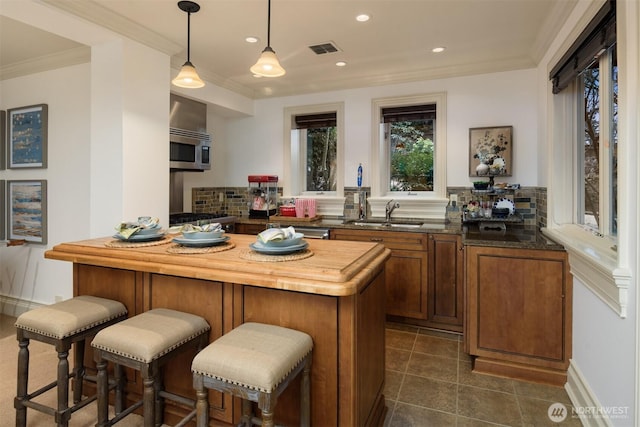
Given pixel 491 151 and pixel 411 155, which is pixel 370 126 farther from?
pixel 491 151

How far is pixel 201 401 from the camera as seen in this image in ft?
4.52

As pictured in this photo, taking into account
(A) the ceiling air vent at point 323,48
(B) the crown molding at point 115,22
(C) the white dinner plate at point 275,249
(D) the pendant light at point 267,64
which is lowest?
(C) the white dinner plate at point 275,249

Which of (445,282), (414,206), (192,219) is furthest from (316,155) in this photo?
(445,282)

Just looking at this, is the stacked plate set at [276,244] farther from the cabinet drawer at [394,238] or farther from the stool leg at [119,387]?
the cabinet drawer at [394,238]

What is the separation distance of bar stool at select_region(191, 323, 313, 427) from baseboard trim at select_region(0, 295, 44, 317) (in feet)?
10.8

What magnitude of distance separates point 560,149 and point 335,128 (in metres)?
2.41

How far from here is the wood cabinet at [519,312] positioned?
7.75ft

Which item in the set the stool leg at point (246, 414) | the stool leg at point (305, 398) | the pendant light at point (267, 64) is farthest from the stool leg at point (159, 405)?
the pendant light at point (267, 64)

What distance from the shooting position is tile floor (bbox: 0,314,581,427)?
2.03 m

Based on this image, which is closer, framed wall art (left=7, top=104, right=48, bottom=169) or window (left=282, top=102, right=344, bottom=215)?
framed wall art (left=7, top=104, right=48, bottom=169)

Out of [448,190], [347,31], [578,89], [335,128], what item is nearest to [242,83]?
[335,128]

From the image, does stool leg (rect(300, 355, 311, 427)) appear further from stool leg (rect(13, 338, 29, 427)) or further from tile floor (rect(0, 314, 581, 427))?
stool leg (rect(13, 338, 29, 427))

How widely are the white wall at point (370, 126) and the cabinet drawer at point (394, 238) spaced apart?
2.79 ft

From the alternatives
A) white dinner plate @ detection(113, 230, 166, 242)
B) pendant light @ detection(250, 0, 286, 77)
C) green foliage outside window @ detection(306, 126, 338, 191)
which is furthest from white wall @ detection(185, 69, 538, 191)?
white dinner plate @ detection(113, 230, 166, 242)
